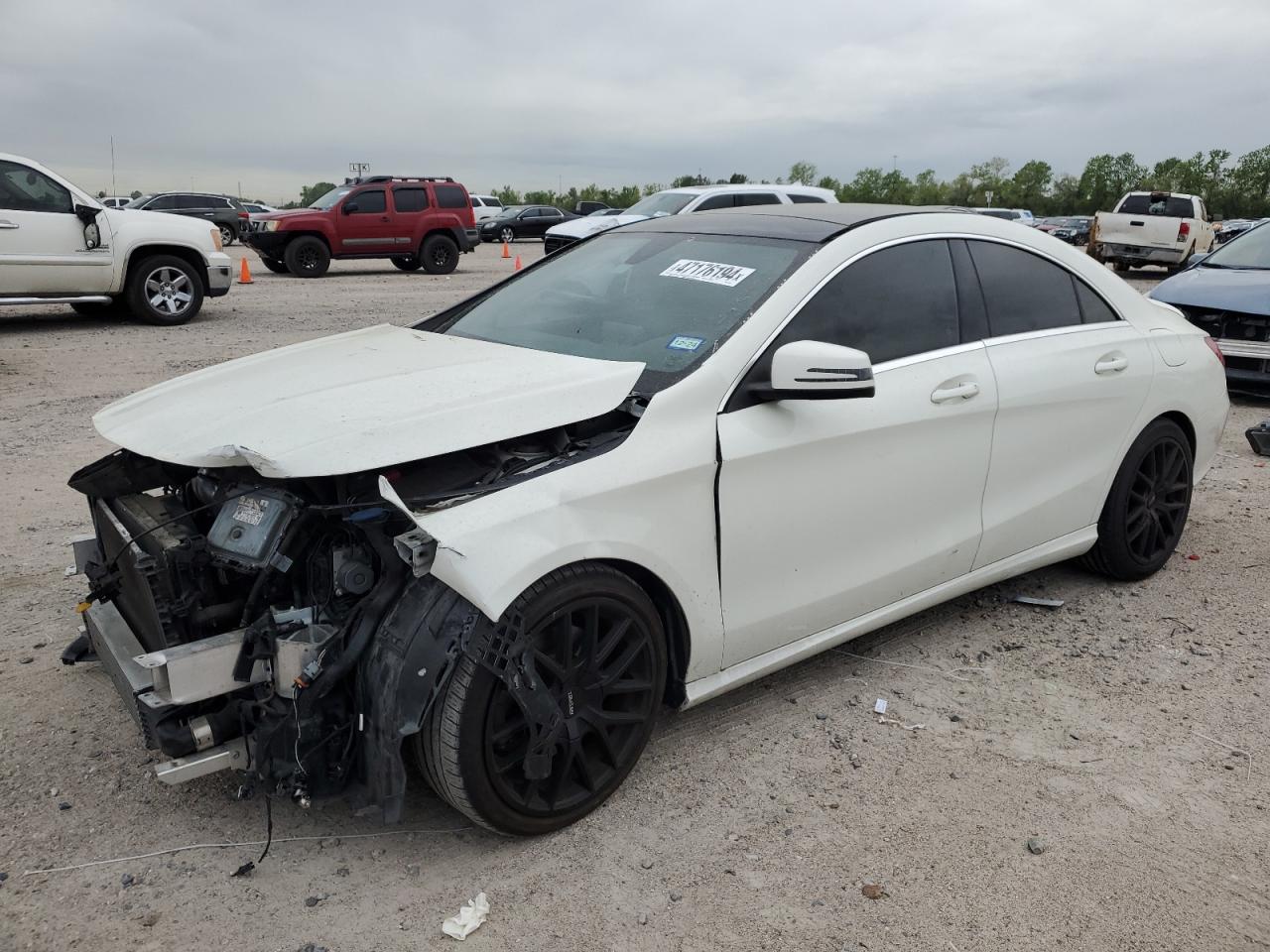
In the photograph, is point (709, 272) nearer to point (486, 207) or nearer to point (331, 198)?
point (331, 198)

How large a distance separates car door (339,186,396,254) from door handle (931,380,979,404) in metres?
18.2

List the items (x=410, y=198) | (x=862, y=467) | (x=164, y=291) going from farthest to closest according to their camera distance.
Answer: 1. (x=410, y=198)
2. (x=164, y=291)
3. (x=862, y=467)

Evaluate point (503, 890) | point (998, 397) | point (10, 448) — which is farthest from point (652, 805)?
point (10, 448)

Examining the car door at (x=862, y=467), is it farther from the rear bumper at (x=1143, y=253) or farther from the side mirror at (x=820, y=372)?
the rear bumper at (x=1143, y=253)

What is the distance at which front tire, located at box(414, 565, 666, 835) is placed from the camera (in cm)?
256

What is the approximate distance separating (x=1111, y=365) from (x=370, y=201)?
18.1m

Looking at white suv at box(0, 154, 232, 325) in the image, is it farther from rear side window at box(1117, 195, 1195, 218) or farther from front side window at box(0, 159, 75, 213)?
rear side window at box(1117, 195, 1195, 218)

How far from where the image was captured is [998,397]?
372 centimetres

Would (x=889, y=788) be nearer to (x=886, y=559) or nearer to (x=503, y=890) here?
(x=886, y=559)

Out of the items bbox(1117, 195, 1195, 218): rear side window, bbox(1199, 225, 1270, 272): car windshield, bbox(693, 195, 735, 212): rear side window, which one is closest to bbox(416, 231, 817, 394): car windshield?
bbox(1199, 225, 1270, 272): car windshield

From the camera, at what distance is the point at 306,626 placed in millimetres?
2646

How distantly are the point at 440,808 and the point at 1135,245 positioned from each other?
2220cm

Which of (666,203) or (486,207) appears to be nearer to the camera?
(666,203)

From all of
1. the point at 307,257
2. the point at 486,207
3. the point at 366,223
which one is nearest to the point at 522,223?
the point at 486,207
